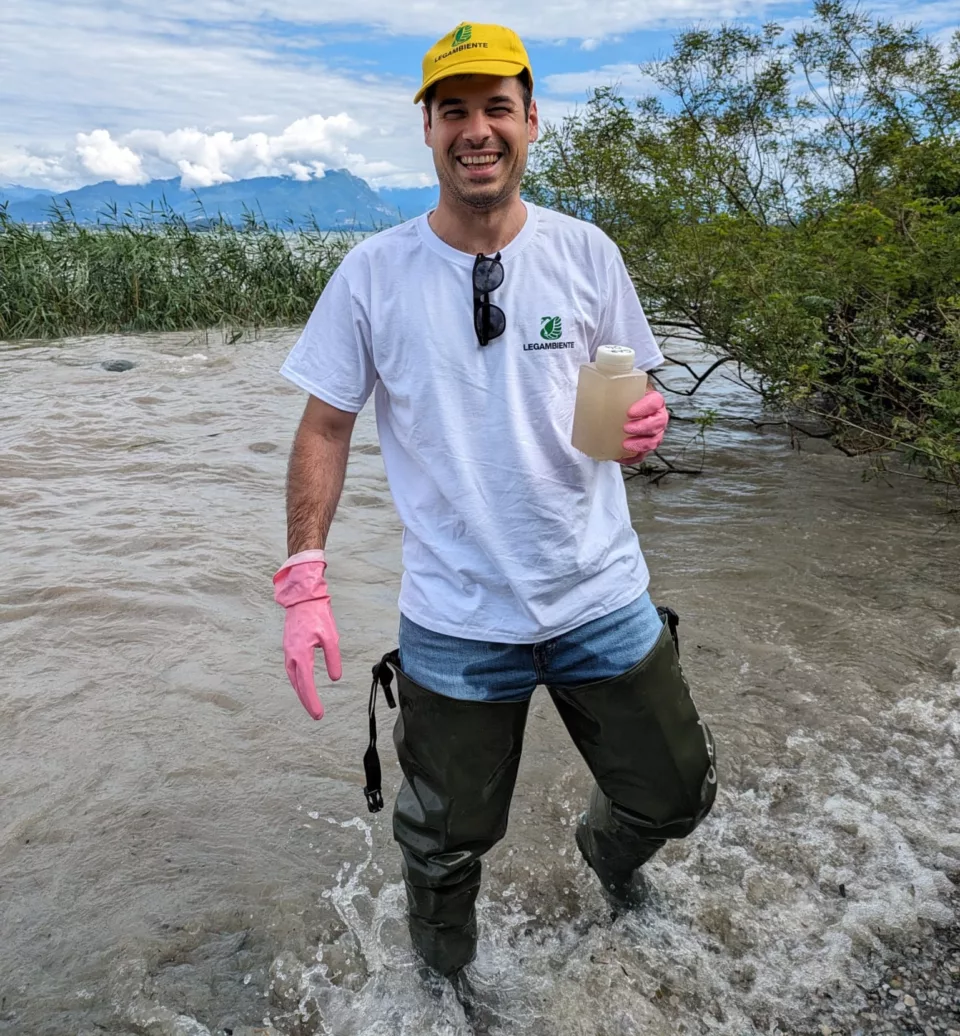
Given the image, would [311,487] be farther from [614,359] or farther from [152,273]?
[152,273]

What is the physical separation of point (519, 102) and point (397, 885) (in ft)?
7.35

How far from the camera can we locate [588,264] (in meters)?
2.12

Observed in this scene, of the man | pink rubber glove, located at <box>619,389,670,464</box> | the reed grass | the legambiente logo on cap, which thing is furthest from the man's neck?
the reed grass

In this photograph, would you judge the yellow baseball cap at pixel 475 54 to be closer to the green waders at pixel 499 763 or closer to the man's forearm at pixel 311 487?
the man's forearm at pixel 311 487

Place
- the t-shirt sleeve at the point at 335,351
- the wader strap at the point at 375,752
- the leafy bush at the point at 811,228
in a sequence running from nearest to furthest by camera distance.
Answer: the t-shirt sleeve at the point at 335,351 → the wader strap at the point at 375,752 → the leafy bush at the point at 811,228

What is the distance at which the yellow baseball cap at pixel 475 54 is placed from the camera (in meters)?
1.98

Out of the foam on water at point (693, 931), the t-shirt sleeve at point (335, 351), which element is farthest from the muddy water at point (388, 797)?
the t-shirt sleeve at point (335, 351)

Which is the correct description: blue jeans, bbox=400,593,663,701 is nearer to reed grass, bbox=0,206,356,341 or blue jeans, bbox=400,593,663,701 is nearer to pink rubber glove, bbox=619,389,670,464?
pink rubber glove, bbox=619,389,670,464

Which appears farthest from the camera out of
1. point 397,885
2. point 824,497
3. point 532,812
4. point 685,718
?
point 824,497

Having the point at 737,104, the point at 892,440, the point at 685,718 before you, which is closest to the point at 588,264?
the point at 685,718

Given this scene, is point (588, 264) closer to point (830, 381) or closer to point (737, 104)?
point (830, 381)

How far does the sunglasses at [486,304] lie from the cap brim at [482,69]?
1.32ft

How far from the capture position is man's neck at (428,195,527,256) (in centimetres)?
203

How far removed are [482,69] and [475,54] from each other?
0.04 meters
